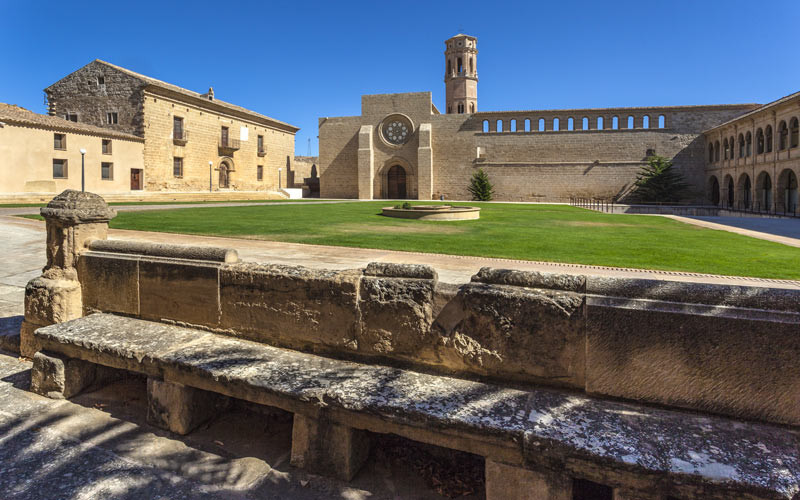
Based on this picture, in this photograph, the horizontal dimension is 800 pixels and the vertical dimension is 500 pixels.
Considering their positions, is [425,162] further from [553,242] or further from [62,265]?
[62,265]

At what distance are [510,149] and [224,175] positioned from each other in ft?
76.7

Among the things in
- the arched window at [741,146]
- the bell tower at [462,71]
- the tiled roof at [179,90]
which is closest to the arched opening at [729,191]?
the arched window at [741,146]

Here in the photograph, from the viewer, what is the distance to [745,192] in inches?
1188

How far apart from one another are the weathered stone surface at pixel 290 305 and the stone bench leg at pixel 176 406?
1.89 ft

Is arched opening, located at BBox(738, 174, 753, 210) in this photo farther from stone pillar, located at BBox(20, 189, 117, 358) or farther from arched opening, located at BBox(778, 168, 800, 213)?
stone pillar, located at BBox(20, 189, 117, 358)

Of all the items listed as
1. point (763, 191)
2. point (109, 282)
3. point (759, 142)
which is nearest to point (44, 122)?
point (109, 282)

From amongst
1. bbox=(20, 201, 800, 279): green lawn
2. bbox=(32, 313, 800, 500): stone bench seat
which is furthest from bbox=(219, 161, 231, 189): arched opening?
bbox=(32, 313, 800, 500): stone bench seat

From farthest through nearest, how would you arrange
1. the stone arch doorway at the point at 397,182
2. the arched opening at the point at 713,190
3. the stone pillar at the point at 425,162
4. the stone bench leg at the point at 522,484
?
1. the stone arch doorway at the point at 397,182
2. the stone pillar at the point at 425,162
3. the arched opening at the point at 713,190
4. the stone bench leg at the point at 522,484

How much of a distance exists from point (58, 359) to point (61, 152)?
28326 millimetres

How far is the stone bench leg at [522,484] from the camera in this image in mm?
2145

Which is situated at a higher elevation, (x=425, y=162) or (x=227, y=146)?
(x=227, y=146)

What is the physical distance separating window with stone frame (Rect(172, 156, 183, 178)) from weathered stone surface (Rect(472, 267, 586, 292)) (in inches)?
1337

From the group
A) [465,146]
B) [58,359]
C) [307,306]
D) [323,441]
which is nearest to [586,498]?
[323,441]

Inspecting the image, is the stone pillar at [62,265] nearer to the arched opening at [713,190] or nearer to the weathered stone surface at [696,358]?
the weathered stone surface at [696,358]
